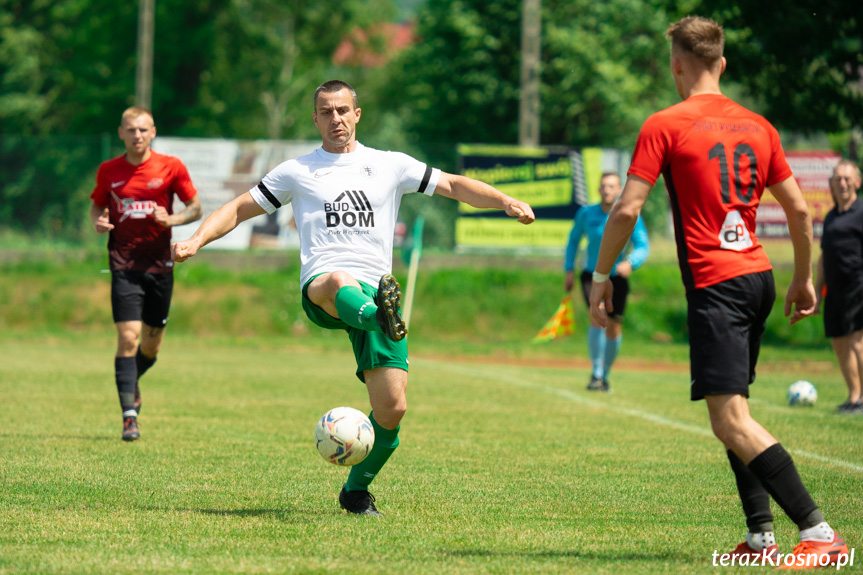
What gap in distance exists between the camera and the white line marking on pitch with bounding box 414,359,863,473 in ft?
23.9

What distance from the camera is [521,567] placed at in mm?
4172

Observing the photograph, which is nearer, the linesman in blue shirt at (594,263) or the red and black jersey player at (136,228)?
the red and black jersey player at (136,228)

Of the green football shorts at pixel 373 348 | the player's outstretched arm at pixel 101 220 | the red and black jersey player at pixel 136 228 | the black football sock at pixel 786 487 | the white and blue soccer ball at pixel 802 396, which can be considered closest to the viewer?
the black football sock at pixel 786 487

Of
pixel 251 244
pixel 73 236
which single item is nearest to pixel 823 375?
pixel 251 244

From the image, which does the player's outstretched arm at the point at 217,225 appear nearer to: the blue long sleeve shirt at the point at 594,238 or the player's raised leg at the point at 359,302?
the player's raised leg at the point at 359,302

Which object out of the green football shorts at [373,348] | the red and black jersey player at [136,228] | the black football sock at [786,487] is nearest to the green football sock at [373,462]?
the green football shorts at [373,348]

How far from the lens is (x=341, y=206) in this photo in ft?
17.8

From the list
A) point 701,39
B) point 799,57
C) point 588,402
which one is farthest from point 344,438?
point 799,57

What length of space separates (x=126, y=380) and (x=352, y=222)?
3448 millimetres

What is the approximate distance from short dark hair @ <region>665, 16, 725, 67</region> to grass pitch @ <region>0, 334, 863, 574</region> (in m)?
2.19

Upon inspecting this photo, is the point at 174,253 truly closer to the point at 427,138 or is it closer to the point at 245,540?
the point at 245,540

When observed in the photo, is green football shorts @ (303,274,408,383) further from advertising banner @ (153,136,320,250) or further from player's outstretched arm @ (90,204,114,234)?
advertising banner @ (153,136,320,250)

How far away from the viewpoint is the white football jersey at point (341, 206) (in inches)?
213

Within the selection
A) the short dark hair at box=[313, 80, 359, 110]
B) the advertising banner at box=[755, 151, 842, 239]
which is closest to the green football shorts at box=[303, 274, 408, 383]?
the short dark hair at box=[313, 80, 359, 110]
